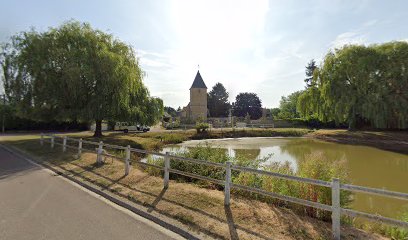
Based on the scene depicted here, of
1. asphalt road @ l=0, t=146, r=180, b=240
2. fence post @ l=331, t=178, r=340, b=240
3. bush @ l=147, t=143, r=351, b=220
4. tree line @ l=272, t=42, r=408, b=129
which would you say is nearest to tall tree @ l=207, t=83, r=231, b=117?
tree line @ l=272, t=42, r=408, b=129

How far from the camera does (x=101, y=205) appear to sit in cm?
619

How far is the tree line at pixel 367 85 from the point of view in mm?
31328

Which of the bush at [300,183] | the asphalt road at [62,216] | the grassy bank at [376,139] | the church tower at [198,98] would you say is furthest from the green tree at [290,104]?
the asphalt road at [62,216]

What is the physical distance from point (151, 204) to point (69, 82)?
50.5ft

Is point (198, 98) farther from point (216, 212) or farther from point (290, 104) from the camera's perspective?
point (216, 212)

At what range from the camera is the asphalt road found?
4.63 metres

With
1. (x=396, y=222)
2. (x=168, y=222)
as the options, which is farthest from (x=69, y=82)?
(x=396, y=222)

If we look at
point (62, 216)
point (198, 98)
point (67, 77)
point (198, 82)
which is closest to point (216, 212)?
point (62, 216)

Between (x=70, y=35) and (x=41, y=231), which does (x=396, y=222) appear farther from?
(x=70, y=35)

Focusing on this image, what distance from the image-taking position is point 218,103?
89062 mm

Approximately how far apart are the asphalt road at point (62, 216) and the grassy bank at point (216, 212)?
61cm

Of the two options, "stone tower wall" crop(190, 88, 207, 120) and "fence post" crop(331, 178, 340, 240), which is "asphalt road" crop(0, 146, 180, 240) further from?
"stone tower wall" crop(190, 88, 207, 120)

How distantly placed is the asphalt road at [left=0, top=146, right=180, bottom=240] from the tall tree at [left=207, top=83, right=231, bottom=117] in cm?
8028

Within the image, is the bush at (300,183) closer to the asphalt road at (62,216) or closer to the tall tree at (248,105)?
the asphalt road at (62,216)
